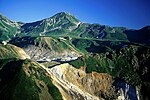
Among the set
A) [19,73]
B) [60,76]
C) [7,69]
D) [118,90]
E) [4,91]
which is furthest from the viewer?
[118,90]

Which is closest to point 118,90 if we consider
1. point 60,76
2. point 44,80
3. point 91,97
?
point 91,97

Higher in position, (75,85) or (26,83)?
(26,83)

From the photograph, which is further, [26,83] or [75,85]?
[75,85]

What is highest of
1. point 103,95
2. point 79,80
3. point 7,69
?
point 7,69

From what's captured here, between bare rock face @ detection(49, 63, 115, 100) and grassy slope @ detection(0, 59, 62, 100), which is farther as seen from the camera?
bare rock face @ detection(49, 63, 115, 100)

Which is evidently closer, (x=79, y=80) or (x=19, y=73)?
(x=19, y=73)

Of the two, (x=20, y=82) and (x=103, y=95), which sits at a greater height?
(x=20, y=82)

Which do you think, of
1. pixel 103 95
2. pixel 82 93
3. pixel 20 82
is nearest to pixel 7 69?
pixel 20 82

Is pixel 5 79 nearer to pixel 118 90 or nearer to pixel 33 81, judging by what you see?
pixel 33 81

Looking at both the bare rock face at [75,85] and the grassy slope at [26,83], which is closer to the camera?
the grassy slope at [26,83]

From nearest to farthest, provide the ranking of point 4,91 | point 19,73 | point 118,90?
point 4,91 < point 19,73 < point 118,90
